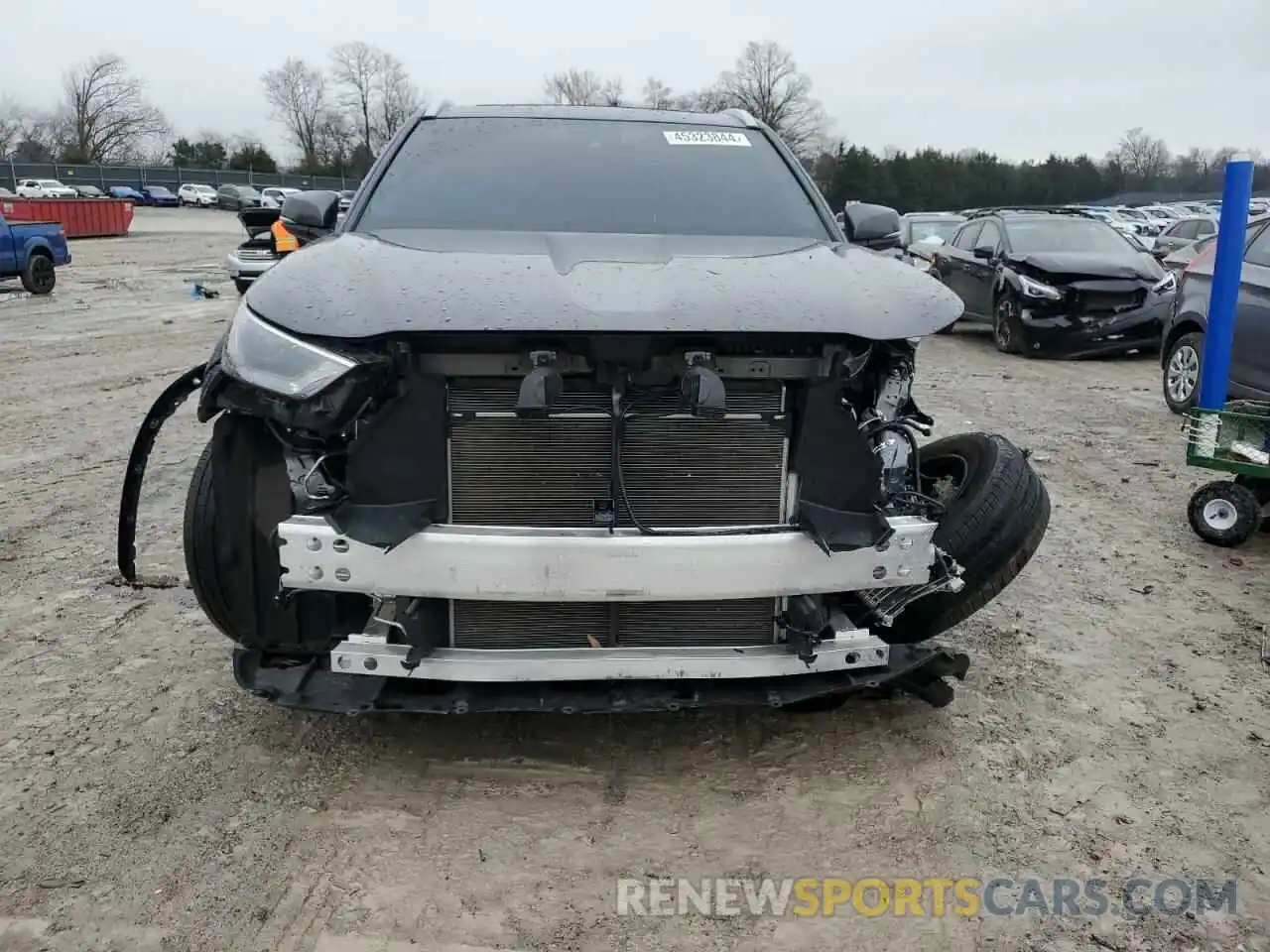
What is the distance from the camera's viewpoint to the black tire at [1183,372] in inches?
300

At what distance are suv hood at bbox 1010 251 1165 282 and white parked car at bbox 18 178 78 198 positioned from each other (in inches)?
1993

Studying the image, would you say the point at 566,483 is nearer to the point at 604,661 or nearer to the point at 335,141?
the point at 604,661

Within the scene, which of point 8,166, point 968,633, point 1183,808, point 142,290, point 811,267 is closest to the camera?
point 1183,808

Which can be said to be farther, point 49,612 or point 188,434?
point 188,434

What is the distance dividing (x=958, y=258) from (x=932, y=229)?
9.89ft

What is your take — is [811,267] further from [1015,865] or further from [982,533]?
[1015,865]

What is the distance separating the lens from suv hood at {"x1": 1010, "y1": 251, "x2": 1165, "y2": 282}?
421 inches

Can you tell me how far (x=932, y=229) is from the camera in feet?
51.0

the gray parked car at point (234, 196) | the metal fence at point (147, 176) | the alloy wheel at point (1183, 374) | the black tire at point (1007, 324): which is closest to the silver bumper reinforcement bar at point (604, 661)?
the alloy wheel at point (1183, 374)

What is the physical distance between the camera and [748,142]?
4477 mm

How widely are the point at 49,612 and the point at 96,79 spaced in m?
91.3

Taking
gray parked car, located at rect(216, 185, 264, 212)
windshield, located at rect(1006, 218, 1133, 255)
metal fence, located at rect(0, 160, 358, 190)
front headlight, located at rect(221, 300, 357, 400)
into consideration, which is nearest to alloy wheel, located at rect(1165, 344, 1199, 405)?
windshield, located at rect(1006, 218, 1133, 255)

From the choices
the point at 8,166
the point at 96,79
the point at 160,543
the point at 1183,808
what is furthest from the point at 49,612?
the point at 96,79

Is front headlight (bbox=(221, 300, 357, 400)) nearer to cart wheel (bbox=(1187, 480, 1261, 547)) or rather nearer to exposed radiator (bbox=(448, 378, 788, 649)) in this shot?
exposed radiator (bbox=(448, 378, 788, 649))
